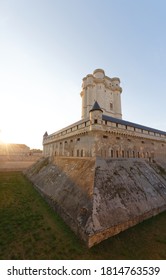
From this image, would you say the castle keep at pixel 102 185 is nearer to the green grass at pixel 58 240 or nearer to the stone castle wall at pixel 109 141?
the stone castle wall at pixel 109 141

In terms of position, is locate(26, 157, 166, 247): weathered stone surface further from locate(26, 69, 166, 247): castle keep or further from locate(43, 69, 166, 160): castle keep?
locate(43, 69, 166, 160): castle keep

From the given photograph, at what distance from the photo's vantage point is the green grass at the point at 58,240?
7.63 m

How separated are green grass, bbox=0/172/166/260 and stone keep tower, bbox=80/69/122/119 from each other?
28699mm

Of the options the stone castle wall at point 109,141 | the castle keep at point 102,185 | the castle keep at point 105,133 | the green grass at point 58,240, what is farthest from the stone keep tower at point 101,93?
the green grass at point 58,240

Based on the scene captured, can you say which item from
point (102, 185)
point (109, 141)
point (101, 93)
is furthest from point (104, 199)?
point (101, 93)

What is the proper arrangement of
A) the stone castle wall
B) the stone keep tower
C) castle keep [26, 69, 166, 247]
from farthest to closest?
the stone keep tower < the stone castle wall < castle keep [26, 69, 166, 247]

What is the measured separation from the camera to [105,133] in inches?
792

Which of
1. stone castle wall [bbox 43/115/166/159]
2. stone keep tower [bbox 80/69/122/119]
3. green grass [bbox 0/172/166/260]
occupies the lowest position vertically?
green grass [bbox 0/172/166/260]

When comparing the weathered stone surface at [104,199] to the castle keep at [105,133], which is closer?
the weathered stone surface at [104,199]

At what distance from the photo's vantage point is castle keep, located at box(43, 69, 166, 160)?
1925 cm

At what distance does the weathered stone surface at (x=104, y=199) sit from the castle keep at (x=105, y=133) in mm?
3722

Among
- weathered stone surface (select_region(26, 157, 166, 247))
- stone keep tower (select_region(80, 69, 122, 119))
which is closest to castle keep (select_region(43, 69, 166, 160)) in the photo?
stone keep tower (select_region(80, 69, 122, 119))

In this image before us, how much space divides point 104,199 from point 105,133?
11.1 metres

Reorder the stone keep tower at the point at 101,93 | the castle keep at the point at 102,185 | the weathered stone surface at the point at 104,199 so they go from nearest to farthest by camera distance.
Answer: the weathered stone surface at the point at 104,199
the castle keep at the point at 102,185
the stone keep tower at the point at 101,93
